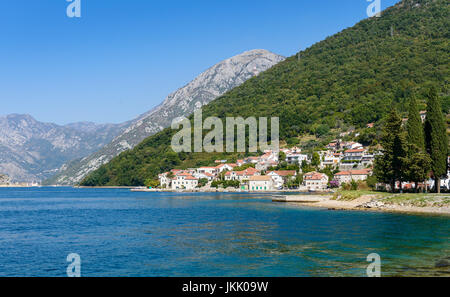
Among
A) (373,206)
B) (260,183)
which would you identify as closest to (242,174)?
(260,183)

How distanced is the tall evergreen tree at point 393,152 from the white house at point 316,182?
48.0 m

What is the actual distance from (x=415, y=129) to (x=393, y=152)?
3.68 metres

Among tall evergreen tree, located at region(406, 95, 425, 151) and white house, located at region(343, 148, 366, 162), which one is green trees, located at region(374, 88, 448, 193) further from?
white house, located at region(343, 148, 366, 162)

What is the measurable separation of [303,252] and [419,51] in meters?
159

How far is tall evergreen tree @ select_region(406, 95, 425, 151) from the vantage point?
163 ft

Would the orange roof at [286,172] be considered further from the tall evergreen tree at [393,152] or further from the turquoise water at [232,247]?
the turquoise water at [232,247]

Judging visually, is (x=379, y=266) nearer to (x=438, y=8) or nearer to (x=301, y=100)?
(x=301, y=100)

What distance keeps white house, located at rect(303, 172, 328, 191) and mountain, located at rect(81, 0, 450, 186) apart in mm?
37709

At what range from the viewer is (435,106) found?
48.7 meters

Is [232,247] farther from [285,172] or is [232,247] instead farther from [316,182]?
[285,172]

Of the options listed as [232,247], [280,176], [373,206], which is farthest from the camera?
[280,176]

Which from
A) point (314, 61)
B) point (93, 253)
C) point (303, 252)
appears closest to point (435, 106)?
point (303, 252)

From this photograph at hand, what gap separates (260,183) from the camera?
380 feet

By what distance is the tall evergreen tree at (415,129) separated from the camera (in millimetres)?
49562
